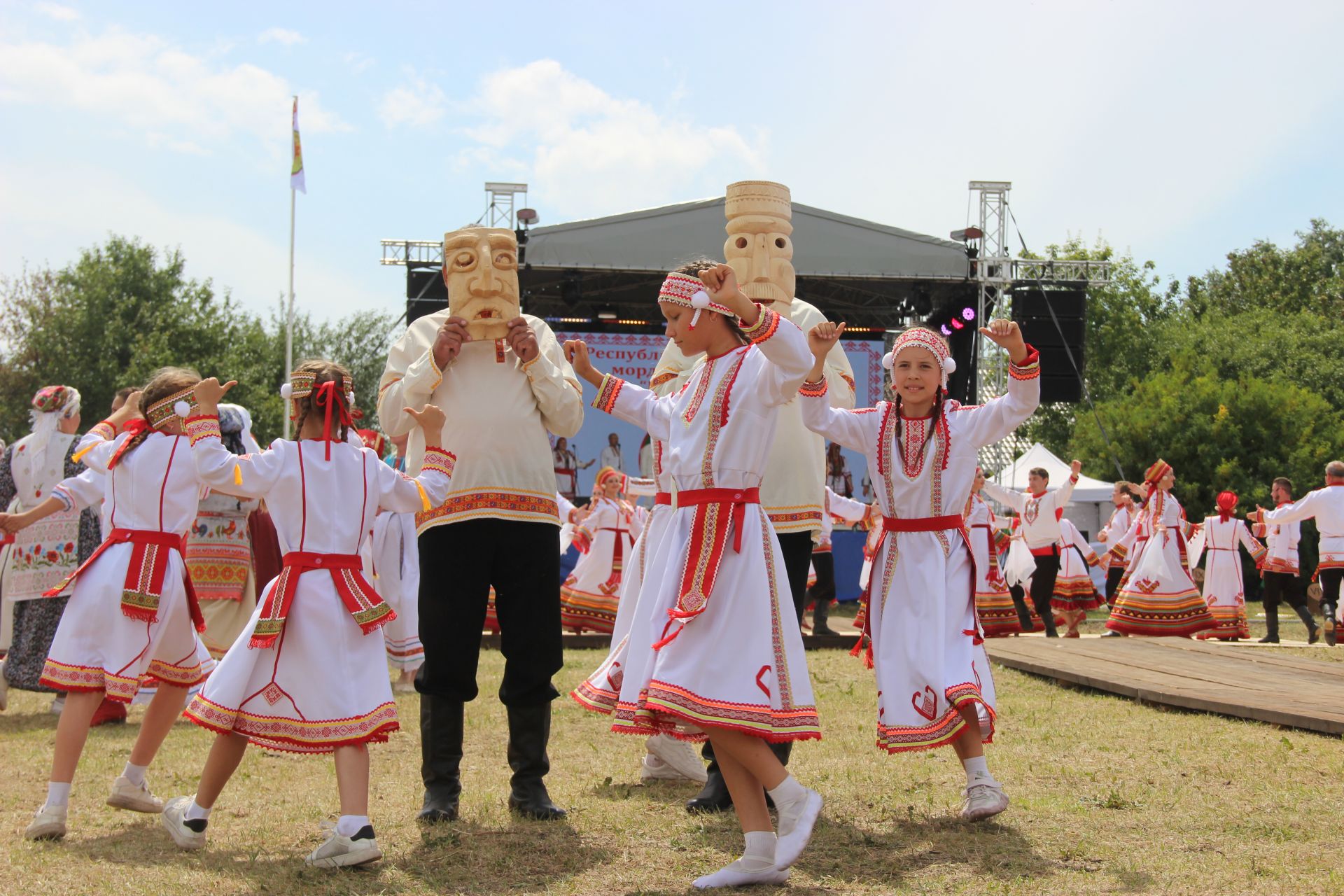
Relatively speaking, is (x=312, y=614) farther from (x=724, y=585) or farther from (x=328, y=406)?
(x=724, y=585)

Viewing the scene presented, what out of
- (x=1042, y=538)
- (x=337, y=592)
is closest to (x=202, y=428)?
(x=337, y=592)

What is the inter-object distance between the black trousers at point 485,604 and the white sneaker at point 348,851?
77 centimetres

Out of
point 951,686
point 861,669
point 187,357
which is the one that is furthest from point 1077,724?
point 187,357

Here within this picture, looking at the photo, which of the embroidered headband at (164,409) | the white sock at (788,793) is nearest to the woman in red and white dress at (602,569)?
the embroidered headband at (164,409)

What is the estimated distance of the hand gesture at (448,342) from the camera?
438 cm

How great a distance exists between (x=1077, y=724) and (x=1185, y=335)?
109 feet

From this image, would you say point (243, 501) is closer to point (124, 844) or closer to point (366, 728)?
point (124, 844)

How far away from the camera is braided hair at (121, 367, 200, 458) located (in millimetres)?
4910

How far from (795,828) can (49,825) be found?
101 inches

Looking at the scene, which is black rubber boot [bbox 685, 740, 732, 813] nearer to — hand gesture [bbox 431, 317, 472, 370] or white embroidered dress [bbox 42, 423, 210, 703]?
hand gesture [bbox 431, 317, 472, 370]

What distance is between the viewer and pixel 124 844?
13.9 feet

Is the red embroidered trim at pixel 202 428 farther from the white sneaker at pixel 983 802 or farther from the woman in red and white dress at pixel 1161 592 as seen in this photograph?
the woman in red and white dress at pixel 1161 592

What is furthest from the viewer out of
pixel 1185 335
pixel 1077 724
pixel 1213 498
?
pixel 1185 335

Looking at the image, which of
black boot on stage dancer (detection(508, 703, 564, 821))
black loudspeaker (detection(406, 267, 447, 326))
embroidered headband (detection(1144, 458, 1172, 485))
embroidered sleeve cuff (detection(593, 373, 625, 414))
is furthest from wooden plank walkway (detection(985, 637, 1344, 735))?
black loudspeaker (detection(406, 267, 447, 326))
